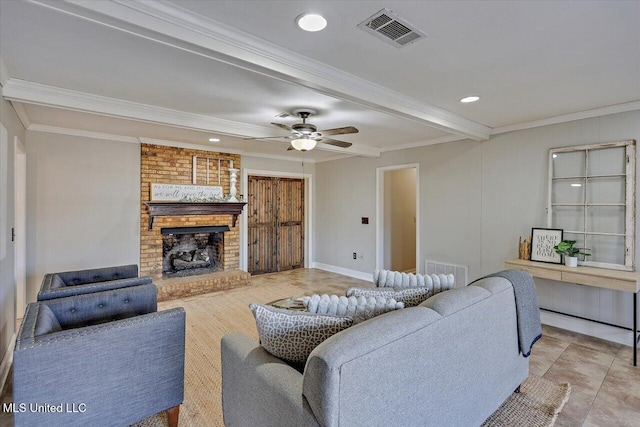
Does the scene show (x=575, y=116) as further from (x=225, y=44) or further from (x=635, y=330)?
(x=225, y=44)

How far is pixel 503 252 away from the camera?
13.5ft

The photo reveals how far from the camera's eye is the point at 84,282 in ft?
10.0

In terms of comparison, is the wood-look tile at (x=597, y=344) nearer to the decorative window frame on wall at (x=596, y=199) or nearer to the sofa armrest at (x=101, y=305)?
the decorative window frame on wall at (x=596, y=199)

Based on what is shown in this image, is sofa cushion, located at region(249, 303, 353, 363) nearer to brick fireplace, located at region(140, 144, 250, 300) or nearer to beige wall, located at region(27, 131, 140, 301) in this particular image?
brick fireplace, located at region(140, 144, 250, 300)

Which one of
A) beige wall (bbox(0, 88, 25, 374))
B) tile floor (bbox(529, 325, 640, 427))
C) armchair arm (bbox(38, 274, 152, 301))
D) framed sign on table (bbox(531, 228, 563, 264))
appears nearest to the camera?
tile floor (bbox(529, 325, 640, 427))

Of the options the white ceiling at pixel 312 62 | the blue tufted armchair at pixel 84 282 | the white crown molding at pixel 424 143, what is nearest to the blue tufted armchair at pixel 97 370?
the blue tufted armchair at pixel 84 282

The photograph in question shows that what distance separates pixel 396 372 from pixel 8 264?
358 centimetres

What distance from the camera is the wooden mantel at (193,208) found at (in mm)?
4555

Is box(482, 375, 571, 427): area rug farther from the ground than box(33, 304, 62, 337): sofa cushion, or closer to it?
closer to it

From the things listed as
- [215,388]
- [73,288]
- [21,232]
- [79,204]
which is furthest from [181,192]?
[215,388]

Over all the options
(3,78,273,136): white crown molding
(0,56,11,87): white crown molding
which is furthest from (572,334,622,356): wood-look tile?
(0,56,11,87): white crown molding

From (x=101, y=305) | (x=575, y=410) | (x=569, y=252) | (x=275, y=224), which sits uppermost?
(x=275, y=224)

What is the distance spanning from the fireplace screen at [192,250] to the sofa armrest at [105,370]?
132 inches

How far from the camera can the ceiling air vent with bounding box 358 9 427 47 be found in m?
1.72
